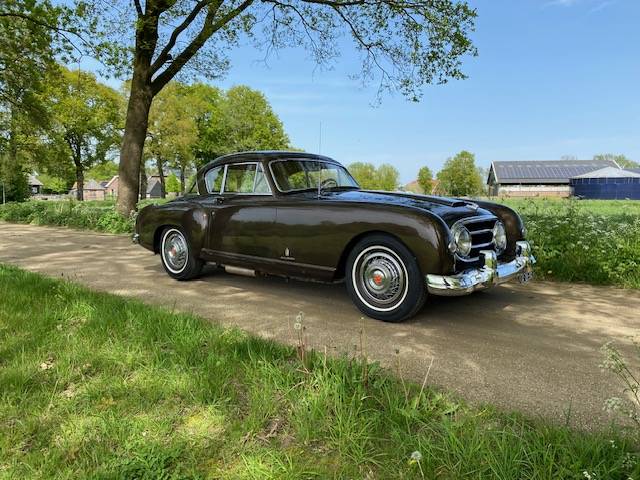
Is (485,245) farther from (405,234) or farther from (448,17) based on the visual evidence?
(448,17)

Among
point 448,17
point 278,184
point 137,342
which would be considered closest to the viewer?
point 137,342

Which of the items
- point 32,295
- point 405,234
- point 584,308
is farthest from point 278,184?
point 584,308

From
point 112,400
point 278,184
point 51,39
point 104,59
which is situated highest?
point 51,39

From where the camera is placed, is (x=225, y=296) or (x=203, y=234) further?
(x=203, y=234)

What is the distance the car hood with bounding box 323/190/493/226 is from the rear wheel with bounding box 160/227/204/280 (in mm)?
2085

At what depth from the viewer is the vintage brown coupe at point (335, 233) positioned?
4.02 meters

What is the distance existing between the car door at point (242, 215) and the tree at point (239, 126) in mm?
44761

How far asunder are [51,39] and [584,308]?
53.7 feet

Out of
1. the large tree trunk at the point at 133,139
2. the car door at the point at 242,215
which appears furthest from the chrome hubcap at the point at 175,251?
the large tree trunk at the point at 133,139

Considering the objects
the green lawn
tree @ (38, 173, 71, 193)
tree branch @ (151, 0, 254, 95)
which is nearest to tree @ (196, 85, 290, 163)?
tree branch @ (151, 0, 254, 95)

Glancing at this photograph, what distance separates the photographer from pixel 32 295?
15.3 ft

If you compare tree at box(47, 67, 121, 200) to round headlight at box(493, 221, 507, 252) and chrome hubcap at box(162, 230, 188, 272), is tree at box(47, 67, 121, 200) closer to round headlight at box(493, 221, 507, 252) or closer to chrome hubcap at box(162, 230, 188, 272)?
chrome hubcap at box(162, 230, 188, 272)

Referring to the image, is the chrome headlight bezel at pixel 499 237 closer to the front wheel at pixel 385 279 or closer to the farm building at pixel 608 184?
the front wheel at pixel 385 279

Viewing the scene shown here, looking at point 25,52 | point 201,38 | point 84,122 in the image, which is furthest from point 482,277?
point 84,122
